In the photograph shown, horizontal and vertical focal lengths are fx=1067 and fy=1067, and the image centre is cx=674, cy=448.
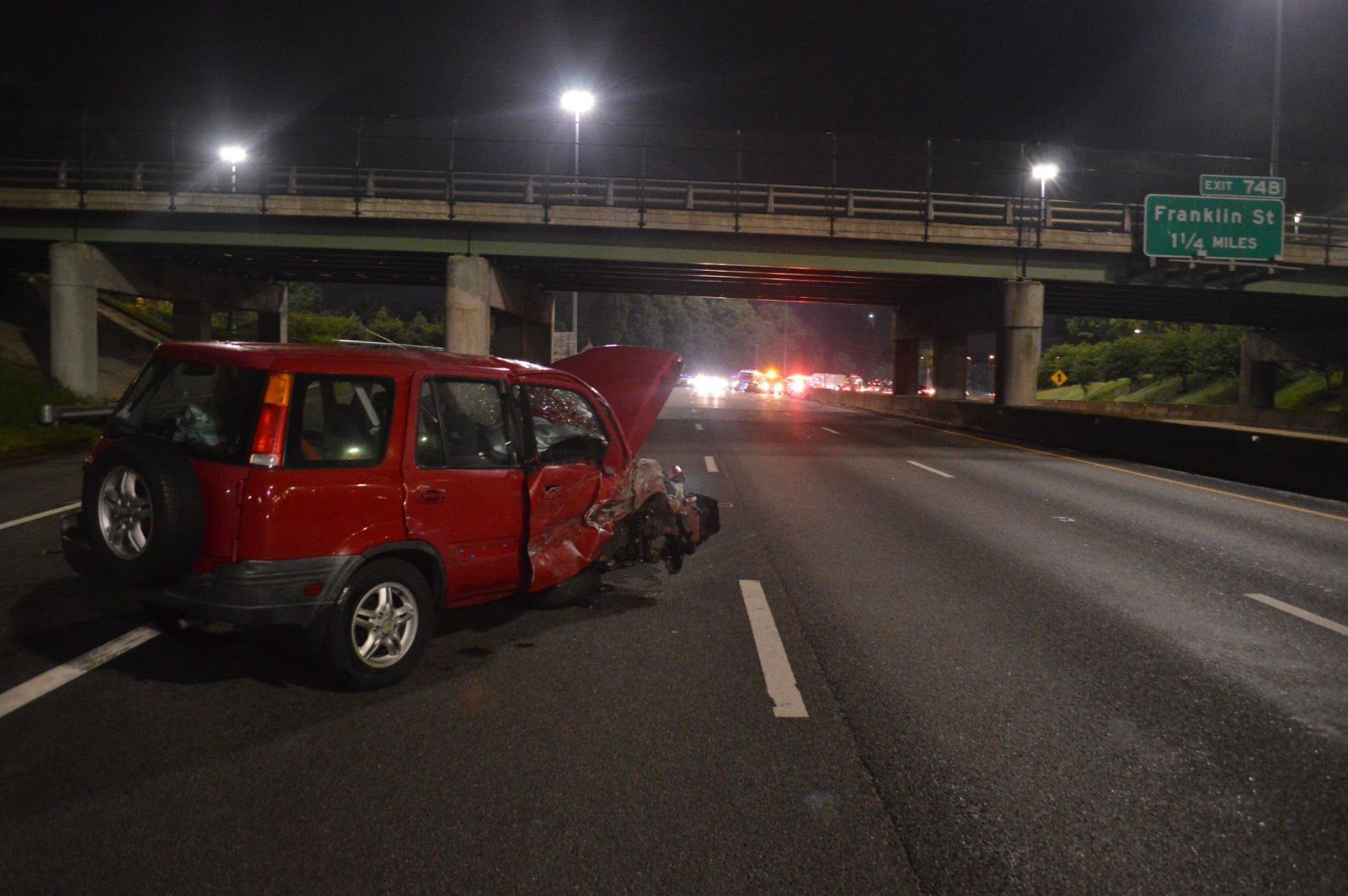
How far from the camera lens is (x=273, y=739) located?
459cm

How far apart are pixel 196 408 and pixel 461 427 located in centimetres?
133

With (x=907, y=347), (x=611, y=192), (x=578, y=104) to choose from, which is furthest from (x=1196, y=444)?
(x=907, y=347)

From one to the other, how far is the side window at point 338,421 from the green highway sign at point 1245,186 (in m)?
32.8

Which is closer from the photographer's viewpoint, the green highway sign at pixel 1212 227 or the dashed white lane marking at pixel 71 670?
the dashed white lane marking at pixel 71 670

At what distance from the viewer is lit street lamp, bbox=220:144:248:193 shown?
3224cm

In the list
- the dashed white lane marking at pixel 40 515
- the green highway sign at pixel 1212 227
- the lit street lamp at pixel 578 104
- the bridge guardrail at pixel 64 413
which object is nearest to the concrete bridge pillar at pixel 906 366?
the green highway sign at pixel 1212 227

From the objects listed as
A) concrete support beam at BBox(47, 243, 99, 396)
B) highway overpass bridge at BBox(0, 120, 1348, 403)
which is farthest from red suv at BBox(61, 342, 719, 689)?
concrete support beam at BBox(47, 243, 99, 396)

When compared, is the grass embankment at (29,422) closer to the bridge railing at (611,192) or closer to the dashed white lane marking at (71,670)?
the bridge railing at (611,192)

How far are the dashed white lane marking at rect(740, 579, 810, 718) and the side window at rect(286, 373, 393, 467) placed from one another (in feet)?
7.54

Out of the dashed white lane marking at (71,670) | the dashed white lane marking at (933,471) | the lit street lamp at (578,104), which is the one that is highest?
the lit street lamp at (578,104)

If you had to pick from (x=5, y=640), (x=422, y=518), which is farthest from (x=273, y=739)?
(x=5, y=640)

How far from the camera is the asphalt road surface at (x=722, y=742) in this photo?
3543 millimetres

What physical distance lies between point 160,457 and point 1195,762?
4718 mm

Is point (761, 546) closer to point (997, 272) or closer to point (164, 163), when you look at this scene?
point (997, 272)
